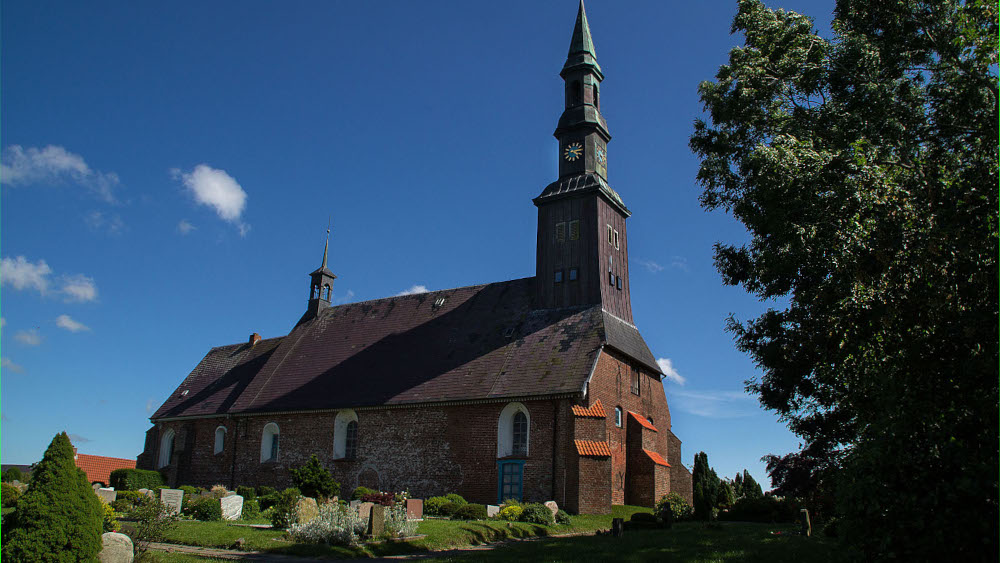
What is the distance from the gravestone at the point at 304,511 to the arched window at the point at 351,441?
1255 centimetres

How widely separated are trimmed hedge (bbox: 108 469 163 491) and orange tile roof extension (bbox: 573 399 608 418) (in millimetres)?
22181

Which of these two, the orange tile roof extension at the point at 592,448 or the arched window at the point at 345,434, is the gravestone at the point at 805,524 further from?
the arched window at the point at 345,434

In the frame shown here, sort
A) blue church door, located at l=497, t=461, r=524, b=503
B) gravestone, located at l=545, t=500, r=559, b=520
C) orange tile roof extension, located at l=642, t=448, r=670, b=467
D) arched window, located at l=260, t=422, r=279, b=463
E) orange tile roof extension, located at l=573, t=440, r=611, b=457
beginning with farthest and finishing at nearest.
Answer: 1. arched window, located at l=260, t=422, r=279, b=463
2. orange tile roof extension, located at l=642, t=448, r=670, b=467
3. blue church door, located at l=497, t=461, r=524, b=503
4. orange tile roof extension, located at l=573, t=440, r=611, b=457
5. gravestone, located at l=545, t=500, r=559, b=520

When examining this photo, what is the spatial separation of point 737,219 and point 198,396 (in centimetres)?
3205

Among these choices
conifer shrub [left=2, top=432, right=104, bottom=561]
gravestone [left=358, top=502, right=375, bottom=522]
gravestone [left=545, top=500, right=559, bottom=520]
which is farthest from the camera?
gravestone [left=545, top=500, right=559, bottom=520]

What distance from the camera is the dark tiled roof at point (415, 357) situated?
26.5 metres

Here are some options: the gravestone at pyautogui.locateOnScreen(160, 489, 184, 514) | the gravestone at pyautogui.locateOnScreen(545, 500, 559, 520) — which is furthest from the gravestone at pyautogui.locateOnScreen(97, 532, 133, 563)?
the gravestone at pyautogui.locateOnScreen(545, 500, 559, 520)

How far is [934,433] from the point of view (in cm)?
666

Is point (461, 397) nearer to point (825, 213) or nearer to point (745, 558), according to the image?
point (745, 558)

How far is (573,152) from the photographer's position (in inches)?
1228

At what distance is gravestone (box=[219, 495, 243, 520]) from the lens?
20.6 m

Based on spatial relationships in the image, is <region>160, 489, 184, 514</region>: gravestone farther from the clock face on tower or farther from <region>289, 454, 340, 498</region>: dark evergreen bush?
the clock face on tower

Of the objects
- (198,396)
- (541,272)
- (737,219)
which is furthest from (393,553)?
(198,396)

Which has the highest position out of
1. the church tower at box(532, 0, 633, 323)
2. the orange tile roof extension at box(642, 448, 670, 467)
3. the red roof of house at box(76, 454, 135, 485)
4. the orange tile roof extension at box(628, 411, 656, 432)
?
the church tower at box(532, 0, 633, 323)
